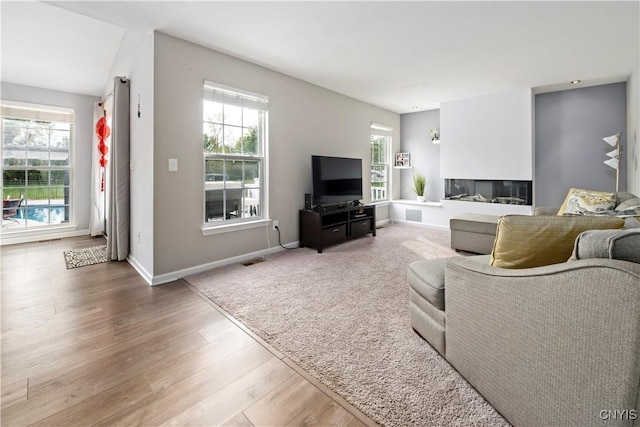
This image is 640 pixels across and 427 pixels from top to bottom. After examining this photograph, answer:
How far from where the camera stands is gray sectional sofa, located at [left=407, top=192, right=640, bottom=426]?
34.0 inches

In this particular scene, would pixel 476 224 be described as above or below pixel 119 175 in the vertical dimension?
below

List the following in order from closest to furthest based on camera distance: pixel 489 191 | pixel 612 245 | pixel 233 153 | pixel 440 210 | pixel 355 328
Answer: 1. pixel 612 245
2. pixel 355 328
3. pixel 233 153
4. pixel 489 191
5. pixel 440 210

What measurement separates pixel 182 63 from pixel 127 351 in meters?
2.74

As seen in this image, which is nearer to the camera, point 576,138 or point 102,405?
point 102,405

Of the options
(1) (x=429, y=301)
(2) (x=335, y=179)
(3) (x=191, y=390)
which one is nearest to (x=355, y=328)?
(1) (x=429, y=301)

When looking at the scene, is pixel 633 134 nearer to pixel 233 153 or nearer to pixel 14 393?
pixel 233 153

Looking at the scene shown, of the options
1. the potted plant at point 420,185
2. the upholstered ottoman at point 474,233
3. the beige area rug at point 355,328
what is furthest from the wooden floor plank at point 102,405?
the potted plant at point 420,185

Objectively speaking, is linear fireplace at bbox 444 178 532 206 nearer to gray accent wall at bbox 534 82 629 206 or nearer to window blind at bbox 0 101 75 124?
gray accent wall at bbox 534 82 629 206

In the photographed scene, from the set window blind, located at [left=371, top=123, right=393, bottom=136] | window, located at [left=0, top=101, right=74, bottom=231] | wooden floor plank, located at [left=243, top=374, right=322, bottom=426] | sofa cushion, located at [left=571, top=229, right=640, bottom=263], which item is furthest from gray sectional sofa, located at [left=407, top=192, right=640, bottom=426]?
window, located at [left=0, top=101, right=74, bottom=231]

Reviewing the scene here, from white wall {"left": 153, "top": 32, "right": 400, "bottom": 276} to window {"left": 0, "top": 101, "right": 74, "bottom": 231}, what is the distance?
138 inches

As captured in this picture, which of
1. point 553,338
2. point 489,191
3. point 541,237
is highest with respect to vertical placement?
point 489,191

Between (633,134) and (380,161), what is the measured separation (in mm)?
3839

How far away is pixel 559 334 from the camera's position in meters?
1.03

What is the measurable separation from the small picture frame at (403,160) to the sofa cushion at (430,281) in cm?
→ 501
